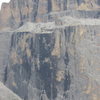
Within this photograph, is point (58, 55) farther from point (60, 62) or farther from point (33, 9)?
point (33, 9)

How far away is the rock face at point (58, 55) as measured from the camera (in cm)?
4338

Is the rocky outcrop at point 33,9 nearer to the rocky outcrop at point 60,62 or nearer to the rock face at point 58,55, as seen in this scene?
the rock face at point 58,55

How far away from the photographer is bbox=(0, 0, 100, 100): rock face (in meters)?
43.4

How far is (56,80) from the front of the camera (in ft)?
146

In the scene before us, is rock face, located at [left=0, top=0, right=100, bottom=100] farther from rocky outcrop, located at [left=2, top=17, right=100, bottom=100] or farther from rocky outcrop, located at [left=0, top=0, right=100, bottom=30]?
rocky outcrop, located at [left=0, top=0, right=100, bottom=30]

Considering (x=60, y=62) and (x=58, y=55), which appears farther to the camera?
(x=58, y=55)

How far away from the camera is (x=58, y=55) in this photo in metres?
44.8

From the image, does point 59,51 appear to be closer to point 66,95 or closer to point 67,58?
point 67,58

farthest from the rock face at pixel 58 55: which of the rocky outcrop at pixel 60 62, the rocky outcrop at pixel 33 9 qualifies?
the rocky outcrop at pixel 33 9

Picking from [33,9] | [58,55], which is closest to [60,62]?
[58,55]

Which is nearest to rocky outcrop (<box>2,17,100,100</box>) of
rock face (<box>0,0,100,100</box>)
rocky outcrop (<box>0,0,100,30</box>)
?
rock face (<box>0,0,100,100</box>)

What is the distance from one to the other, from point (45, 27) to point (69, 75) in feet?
21.0

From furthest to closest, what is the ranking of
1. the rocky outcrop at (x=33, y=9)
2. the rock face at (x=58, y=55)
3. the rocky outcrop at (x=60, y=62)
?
the rocky outcrop at (x=33, y=9) → the rock face at (x=58, y=55) → the rocky outcrop at (x=60, y=62)

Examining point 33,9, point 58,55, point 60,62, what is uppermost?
point 33,9
